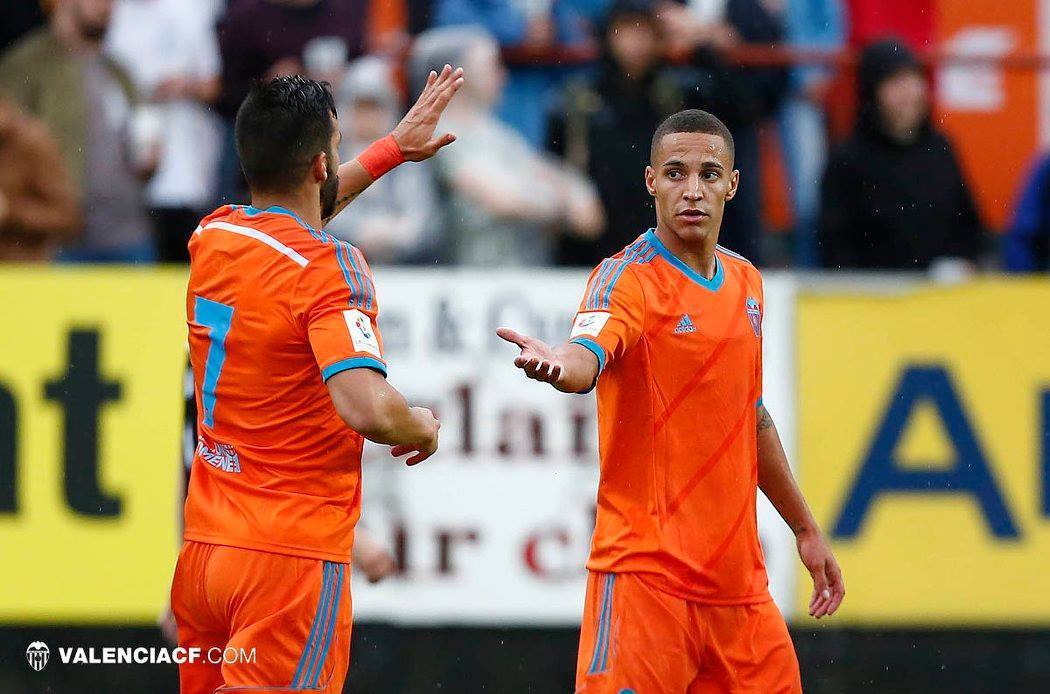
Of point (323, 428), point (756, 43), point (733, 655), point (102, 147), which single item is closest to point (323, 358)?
point (323, 428)

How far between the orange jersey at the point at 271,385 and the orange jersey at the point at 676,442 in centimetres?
86

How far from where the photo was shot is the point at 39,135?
9078 mm

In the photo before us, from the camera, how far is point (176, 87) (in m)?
9.45

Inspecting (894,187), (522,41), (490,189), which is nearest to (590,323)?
(490,189)

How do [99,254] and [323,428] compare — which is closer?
[323,428]

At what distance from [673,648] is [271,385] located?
4.89 ft

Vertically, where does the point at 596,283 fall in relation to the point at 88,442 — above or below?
above

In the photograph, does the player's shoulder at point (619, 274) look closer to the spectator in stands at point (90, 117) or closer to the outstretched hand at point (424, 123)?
the outstretched hand at point (424, 123)

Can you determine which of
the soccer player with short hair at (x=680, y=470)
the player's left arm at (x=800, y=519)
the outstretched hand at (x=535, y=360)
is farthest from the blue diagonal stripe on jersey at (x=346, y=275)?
the player's left arm at (x=800, y=519)

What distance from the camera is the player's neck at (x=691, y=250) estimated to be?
5.40m

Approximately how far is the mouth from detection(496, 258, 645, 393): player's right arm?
23 cm

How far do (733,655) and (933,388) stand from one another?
146 inches

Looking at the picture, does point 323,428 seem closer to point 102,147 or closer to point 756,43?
point 102,147

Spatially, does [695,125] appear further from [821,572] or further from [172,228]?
[172,228]
